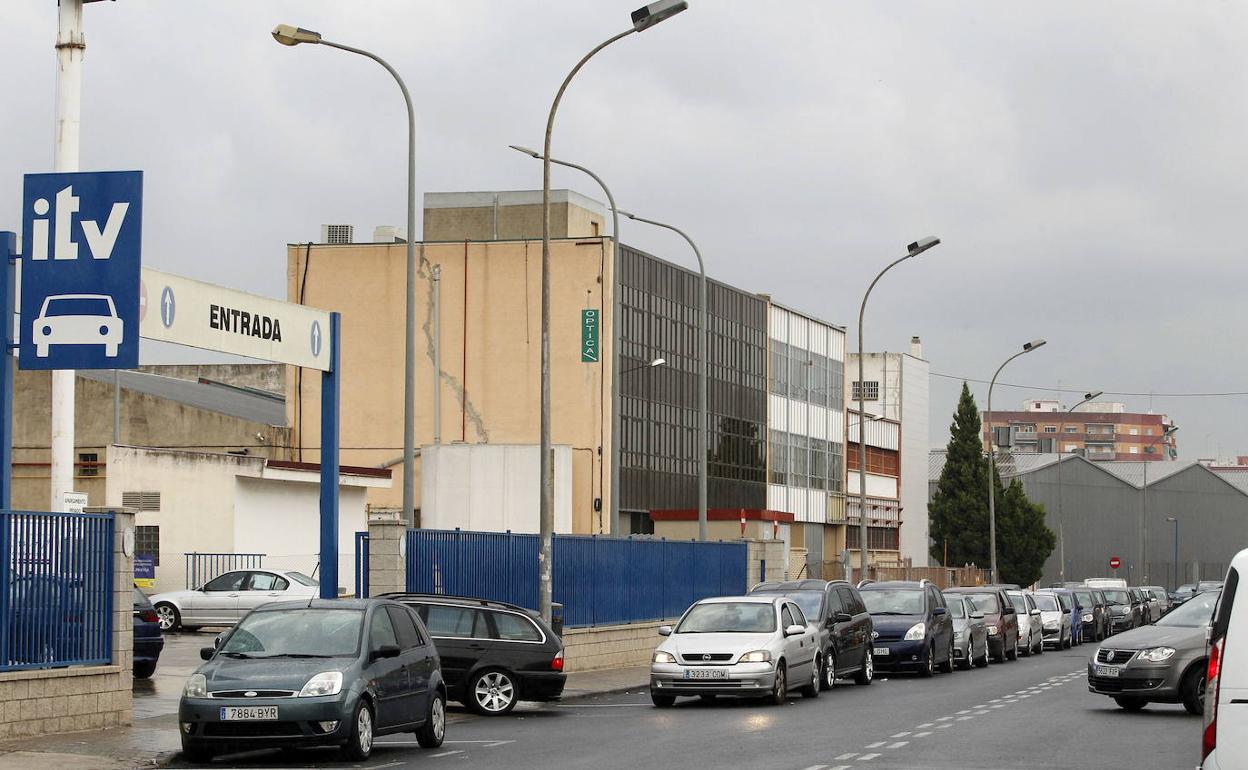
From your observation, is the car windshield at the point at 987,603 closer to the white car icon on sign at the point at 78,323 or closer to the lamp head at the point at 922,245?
the lamp head at the point at 922,245

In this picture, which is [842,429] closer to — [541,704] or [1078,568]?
[1078,568]

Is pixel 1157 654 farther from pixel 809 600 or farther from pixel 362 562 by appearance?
pixel 362 562

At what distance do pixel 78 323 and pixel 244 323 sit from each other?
407cm

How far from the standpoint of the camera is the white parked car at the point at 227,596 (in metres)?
38.7

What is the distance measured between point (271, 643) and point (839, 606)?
46.8 ft

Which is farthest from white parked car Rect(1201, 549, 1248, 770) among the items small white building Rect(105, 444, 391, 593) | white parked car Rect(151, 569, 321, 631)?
small white building Rect(105, 444, 391, 593)

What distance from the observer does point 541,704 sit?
25656 millimetres

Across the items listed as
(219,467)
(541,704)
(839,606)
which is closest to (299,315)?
→ (541,704)

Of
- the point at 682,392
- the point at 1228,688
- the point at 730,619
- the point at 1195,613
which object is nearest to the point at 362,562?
the point at 730,619

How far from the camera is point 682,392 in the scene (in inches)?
2847

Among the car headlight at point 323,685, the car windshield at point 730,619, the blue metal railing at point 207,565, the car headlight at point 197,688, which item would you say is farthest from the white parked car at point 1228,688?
the blue metal railing at point 207,565

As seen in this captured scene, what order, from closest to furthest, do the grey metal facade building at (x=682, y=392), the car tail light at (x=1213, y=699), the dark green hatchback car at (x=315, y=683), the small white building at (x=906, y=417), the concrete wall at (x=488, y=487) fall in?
the car tail light at (x=1213, y=699) → the dark green hatchback car at (x=315, y=683) → the concrete wall at (x=488, y=487) → the grey metal facade building at (x=682, y=392) → the small white building at (x=906, y=417)

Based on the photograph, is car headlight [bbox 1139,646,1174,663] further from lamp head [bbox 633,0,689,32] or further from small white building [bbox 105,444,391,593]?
small white building [bbox 105,444,391,593]

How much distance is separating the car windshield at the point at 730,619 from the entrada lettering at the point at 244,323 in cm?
709
